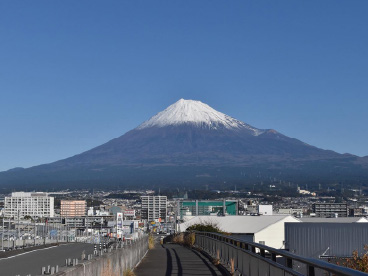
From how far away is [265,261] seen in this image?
15852mm

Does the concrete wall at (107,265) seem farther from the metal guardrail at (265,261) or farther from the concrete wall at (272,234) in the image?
the concrete wall at (272,234)

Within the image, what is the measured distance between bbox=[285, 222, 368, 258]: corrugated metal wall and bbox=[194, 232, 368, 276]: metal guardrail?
31512 millimetres

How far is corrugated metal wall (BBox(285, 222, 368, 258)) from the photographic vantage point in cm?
6469

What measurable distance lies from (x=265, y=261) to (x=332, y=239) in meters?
51.0

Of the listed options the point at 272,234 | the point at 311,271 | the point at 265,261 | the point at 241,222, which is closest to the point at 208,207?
the point at 241,222

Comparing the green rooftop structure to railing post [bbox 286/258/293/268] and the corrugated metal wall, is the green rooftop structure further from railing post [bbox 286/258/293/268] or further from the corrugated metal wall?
railing post [bbox 286/258/293/268]

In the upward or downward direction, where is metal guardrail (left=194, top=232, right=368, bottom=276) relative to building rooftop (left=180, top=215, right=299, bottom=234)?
upward

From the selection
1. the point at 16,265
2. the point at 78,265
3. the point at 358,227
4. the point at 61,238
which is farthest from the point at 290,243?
the point at 78,265

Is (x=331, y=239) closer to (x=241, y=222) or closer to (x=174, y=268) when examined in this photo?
(x=241, y=222)

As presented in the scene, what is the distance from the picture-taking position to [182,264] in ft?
90.0

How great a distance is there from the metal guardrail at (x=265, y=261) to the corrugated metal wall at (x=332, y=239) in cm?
3151

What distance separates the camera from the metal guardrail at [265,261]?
9.96 meters

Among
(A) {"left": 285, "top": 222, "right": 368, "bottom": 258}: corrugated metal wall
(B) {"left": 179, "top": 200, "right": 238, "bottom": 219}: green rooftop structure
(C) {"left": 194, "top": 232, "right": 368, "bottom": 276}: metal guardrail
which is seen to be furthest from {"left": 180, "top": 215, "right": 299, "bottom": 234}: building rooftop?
(B) {"left": 179, "top": 200, "right": 238, "bottom": 219}: green rooftop structure

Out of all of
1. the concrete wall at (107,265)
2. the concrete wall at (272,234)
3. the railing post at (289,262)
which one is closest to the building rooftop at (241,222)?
the concrete wall at (272,234)
